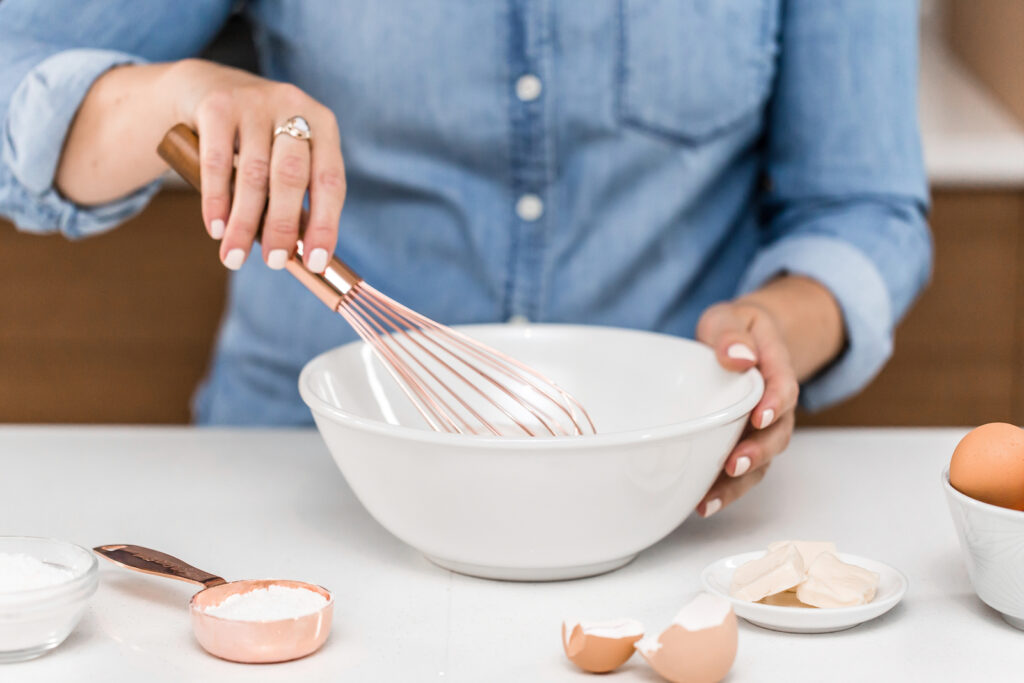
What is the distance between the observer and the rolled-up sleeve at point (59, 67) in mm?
701

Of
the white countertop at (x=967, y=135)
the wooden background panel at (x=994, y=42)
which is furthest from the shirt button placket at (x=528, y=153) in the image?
the wooden background panel at (x=994, y=42)

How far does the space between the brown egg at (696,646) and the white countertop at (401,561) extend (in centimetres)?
2

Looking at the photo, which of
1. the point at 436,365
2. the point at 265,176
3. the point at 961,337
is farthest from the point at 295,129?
the point at 961,337

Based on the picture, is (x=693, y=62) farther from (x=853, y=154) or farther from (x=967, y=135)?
(x=967, y=135)

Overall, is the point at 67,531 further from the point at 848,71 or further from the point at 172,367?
the point at 172,367

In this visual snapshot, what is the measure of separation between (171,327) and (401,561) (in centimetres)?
118

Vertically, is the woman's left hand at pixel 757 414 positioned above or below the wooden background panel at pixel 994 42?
below

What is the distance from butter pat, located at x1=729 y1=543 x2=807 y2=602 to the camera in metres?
0.48

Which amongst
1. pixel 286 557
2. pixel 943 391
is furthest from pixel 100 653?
pixel 943 391

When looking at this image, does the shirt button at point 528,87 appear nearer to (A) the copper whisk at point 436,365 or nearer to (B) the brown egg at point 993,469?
(A) the copper whisk at point 436,365

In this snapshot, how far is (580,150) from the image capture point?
86cm

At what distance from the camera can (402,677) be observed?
1.45 ft

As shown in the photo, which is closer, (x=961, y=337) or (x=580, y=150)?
(x=580, y=150)

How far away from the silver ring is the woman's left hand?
257mm
